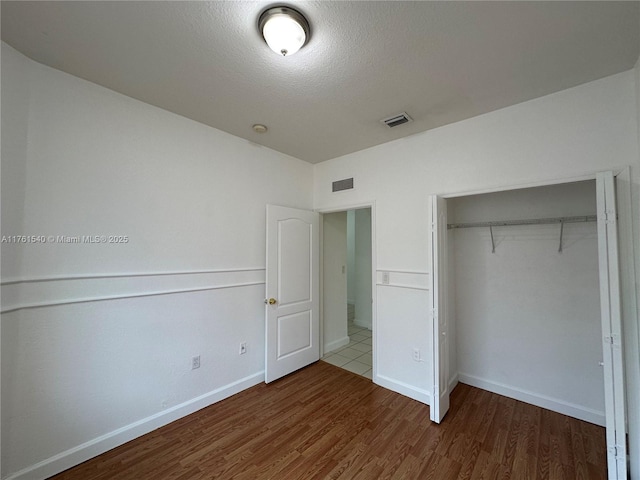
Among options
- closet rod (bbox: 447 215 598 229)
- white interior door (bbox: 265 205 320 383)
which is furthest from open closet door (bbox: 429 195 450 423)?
white interior door (bbox: 265 205 320 383)

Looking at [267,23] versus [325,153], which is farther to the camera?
[325,153]

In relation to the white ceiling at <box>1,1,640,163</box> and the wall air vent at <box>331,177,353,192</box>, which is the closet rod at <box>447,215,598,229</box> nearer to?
the white ceiling at <box>1,1,640,163</box>

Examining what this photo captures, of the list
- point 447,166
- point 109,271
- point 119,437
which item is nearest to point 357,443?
point 119,437

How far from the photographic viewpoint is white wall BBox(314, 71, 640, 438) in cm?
182

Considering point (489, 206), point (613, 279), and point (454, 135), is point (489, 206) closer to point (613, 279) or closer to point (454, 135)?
point (454, 135)

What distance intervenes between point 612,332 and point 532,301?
3.50 feet

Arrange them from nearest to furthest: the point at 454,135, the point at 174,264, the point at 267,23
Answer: the point at 267,23 < the point at 174,264 < the point at 454,135

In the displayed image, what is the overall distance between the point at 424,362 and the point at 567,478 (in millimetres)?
1120

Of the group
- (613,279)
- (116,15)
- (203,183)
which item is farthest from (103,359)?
(613,279)

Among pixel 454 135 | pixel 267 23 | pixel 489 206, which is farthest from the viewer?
pixel 489 206

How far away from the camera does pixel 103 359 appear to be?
1928 millimetres

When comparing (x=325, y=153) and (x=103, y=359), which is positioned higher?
(x=325, y=153)

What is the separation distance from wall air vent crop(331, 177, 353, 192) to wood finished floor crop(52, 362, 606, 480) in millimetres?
2381

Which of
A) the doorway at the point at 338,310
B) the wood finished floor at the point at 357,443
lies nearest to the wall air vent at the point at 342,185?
the doorway at the point at 338,310
